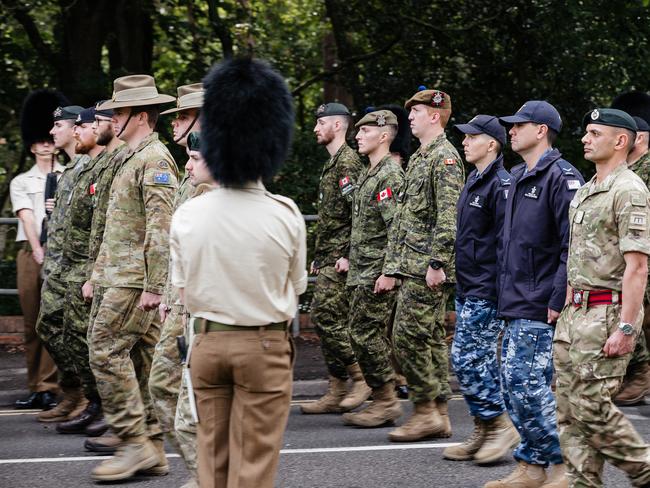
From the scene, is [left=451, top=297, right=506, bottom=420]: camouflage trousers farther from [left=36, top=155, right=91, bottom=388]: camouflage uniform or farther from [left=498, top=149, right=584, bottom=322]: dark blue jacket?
[left=36, top=155, right=91, bottom=388]: camouflage uniform

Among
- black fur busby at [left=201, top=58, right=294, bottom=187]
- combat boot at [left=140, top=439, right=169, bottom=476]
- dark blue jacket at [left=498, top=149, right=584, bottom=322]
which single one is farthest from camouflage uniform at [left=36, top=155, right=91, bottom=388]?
black fur busby at [left=201, top=58, right=294, bottom=187]

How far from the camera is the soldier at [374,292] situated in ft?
28.2

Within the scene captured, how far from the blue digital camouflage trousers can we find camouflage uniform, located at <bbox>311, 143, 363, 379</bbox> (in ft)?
9.45

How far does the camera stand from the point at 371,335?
8.59m

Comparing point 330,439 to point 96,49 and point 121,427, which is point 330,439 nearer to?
point 121,427

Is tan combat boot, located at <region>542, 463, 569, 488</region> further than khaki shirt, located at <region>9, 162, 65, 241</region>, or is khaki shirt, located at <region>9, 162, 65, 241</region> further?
khaki shirt, located at <region>9, 162, 65, 241</region>

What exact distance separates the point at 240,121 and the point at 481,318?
3006mm

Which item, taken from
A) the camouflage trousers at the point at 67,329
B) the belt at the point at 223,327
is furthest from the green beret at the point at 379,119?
the belt at the point at 223,327

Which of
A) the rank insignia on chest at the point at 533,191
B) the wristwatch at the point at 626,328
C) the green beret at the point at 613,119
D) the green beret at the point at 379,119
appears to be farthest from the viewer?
the green beret at the point at 379,119

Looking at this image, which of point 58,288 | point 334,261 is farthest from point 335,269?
point 58,288

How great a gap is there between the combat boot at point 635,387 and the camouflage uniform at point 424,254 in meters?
1.84

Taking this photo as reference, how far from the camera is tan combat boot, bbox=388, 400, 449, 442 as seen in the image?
7.88 m

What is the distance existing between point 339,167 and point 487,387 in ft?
8.85

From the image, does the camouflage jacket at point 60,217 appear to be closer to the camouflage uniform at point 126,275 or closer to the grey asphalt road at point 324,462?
the grey asphalt road at point 324,462
